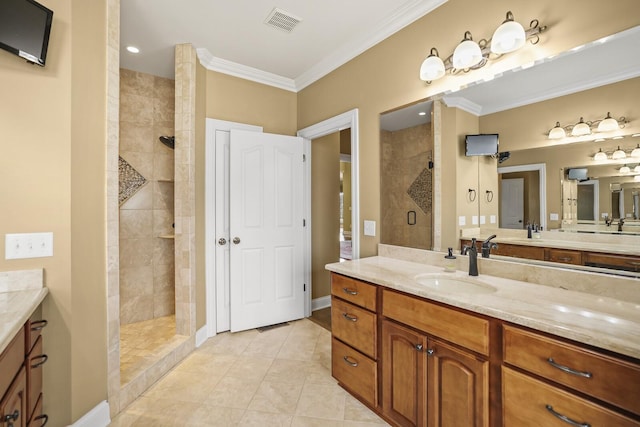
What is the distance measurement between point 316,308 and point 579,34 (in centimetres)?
329

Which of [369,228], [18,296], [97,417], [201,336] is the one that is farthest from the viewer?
[201,336]

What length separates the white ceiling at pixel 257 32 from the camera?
6.88 ft

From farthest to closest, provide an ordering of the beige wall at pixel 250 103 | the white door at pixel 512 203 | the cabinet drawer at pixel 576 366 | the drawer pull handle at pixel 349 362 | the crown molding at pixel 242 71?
the beige wall at pixel 250 103 → the crown molding at pixel 242 71 → the drawer pull handle at pixel 349 362 → the white door at pixel 512 203 → the cabinet drawer at pixel 576 366

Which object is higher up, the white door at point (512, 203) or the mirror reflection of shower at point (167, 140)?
the mirror reflection of shower at point (167, 140)

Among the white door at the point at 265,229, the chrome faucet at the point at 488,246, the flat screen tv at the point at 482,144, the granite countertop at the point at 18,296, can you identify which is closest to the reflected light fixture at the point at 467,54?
the flat screen tv at the point at 482,144

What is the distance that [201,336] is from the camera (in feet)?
8.88

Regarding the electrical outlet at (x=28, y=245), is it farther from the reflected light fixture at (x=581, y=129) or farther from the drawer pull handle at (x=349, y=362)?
the reflected light fixture at (x=581, y=129)

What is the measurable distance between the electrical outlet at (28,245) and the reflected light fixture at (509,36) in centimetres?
256

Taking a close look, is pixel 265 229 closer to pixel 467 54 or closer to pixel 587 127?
pixel 467 54

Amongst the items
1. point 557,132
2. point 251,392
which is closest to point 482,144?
point 557,132

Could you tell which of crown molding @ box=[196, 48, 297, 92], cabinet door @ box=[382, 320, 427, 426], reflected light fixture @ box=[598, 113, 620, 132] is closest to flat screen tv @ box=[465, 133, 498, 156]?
reflected light fixture @ box=[598, 113, 620, 132]

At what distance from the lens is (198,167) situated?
273 centimetres

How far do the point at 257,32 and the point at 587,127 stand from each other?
239 centimetres

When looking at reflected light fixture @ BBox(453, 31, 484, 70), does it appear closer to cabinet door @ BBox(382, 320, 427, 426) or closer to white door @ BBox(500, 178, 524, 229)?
white door @ BBox(500, 178, 524, 229)
